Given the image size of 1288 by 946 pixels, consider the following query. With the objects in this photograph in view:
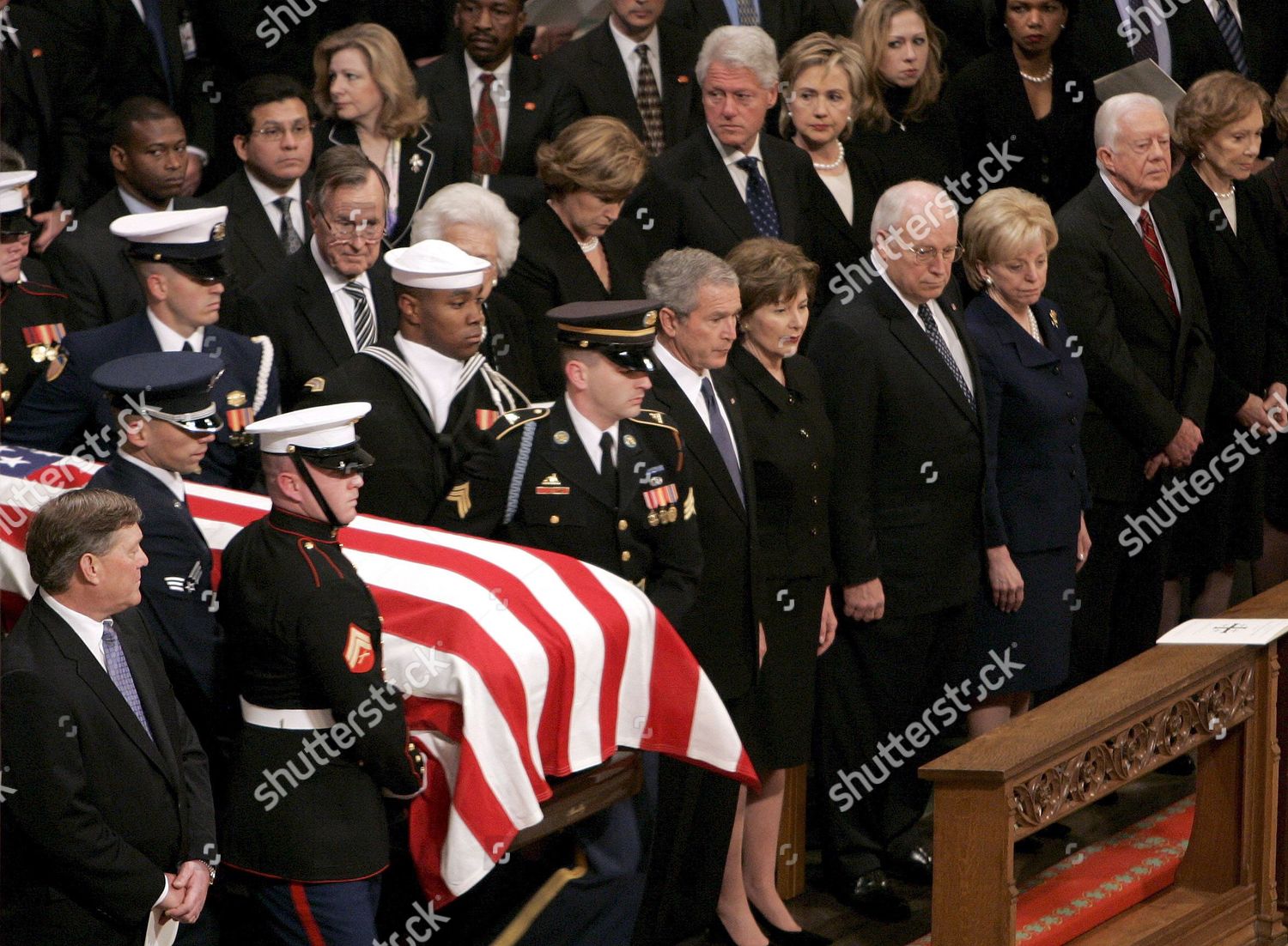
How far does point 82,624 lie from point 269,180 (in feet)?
7.52

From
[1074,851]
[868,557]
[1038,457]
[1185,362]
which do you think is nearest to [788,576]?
[868,557]

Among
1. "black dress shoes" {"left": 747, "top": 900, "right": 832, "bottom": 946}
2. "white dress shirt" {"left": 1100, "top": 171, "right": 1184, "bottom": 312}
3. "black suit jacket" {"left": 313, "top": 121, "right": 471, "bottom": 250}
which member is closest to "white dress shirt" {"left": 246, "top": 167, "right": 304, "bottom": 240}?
"black suit jacket" {"left": 313, "top": 121, "right": 471, "bottom": 250}

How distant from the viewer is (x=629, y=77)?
6059mm

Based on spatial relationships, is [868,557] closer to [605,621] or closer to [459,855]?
[605,621]

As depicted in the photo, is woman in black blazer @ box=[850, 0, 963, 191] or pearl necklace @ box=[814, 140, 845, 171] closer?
pearl necklace @ box=[814, 140, 845, 171]

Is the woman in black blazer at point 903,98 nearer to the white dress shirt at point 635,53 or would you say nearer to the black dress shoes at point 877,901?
the white dress shirt at point 635,53

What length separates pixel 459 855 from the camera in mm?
3512

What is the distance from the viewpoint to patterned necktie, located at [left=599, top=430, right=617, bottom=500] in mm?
4164

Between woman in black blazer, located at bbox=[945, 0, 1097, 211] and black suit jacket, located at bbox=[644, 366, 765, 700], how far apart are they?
7.07 feet

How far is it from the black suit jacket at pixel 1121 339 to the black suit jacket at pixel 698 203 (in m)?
0.89

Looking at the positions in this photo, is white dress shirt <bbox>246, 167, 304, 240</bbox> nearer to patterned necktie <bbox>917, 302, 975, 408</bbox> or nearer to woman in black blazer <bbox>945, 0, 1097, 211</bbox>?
patterned necktie <bbox>917, 302, 975, 408</bbox>

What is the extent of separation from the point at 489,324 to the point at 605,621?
119 centimetres

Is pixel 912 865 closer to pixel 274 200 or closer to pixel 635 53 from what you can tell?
pixel 274 200

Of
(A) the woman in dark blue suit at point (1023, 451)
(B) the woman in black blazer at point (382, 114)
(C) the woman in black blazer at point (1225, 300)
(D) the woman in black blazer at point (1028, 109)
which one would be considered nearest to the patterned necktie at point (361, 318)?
(B) the woman in black blazer at point (382, 114)
